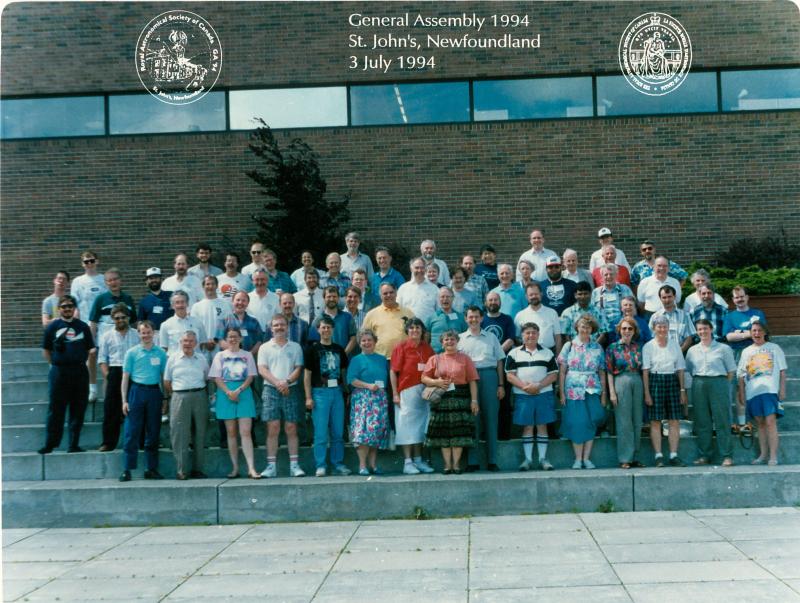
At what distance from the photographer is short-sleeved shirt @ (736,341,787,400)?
9.04 m

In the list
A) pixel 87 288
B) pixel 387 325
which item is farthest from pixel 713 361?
pixel 87 288

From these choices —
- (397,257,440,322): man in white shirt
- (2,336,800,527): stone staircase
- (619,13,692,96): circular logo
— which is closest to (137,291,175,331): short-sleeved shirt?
(2,336,800,527): stone staircase

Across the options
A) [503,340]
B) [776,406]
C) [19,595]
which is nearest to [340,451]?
[503,340]

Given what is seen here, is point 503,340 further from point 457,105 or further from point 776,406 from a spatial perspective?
point 457,105

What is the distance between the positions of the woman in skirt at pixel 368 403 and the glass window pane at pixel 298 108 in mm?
6751

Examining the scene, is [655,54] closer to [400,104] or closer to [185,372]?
[400,104]

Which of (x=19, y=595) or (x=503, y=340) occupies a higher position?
(x=503, y=340)

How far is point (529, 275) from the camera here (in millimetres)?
10383

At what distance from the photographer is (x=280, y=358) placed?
927 cm

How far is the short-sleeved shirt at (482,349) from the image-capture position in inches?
368

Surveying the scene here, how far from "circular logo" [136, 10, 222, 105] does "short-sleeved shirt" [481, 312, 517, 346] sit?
6.55 meters

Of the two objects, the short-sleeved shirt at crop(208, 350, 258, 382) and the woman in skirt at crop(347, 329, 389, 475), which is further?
the short-sleeved shirt at crop(208, 350, 258, 382)

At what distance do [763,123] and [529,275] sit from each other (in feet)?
22.7

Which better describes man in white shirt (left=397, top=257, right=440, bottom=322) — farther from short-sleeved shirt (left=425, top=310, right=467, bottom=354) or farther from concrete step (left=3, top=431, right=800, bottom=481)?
concrete step (left=3, top=431, right=800, bottom=481)
